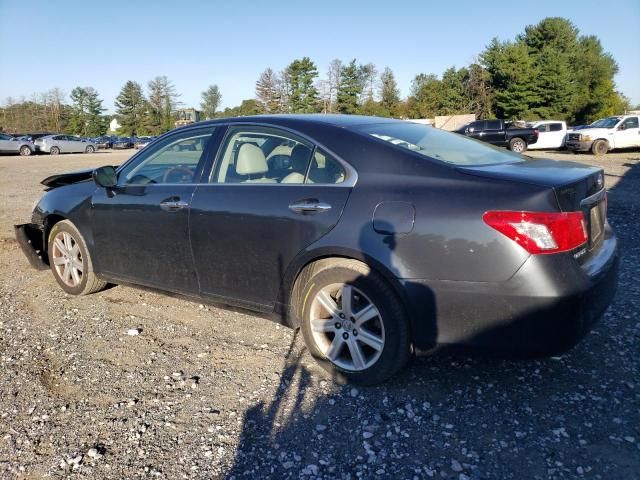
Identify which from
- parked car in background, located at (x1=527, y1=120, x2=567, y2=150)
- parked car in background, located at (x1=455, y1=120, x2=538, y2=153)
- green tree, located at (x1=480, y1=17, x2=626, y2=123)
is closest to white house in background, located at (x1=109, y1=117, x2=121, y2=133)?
green tree, located at (x1=480, y1=17, x2=626, y2=123)

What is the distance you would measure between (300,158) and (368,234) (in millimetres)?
810

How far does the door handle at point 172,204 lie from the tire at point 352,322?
111cm

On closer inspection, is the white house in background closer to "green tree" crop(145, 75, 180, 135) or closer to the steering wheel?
"green tree" crop(145, 75, 180, 135)

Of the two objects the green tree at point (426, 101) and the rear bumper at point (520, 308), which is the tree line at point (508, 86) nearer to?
the green tree at point (426, 101)

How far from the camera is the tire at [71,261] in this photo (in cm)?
461

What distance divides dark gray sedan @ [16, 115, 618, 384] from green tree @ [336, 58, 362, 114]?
74472 mm

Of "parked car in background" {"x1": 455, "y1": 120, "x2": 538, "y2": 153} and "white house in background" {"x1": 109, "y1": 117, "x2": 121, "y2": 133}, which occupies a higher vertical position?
"white house in background" {"x1": 109, "y1": 117, "x2": 121, "y2": 133}

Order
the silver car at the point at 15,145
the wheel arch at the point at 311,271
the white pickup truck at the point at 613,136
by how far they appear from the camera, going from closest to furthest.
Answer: the wheel arch at the point at 311,271
the white pickup truck at the point at 613,136
the silver car at the point at 15,145

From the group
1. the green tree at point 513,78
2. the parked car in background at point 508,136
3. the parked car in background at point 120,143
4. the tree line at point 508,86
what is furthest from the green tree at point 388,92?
the parked car in background at point 508,136

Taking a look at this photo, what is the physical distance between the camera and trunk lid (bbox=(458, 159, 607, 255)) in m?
2.61

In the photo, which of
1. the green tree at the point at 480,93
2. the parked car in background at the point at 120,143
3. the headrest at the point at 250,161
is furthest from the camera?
the green tree at the point at 480,93

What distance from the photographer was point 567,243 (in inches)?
99.7

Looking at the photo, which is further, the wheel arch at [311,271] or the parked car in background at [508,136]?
the parked car in background at [508,136]

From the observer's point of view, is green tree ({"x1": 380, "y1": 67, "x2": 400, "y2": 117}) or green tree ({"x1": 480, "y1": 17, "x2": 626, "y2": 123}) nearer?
green tree ({"x1": 480, "y1": 17, "x2": 626, "y2": 123})
